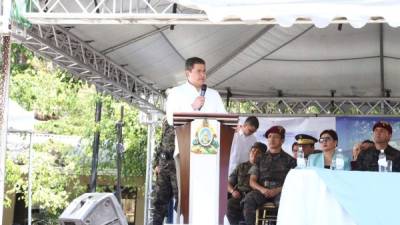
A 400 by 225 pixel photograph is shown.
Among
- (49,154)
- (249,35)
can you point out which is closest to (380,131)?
→ (249,35)

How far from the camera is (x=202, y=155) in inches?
160

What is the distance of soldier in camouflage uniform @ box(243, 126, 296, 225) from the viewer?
6.57 m

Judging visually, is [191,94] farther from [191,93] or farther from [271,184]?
[271,184]

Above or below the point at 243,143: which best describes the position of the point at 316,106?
above

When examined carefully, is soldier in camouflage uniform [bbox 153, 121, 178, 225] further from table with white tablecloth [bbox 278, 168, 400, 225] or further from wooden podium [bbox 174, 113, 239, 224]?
table with white tablecloth [bbox 278, 168, 400, 225]

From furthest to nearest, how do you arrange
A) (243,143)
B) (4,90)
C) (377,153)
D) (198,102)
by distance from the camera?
(243,143) → (377,153) → (4,90) → (198,102)

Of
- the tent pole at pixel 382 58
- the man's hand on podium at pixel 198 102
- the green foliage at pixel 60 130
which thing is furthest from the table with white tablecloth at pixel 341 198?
the green foliage at pixel 60 130

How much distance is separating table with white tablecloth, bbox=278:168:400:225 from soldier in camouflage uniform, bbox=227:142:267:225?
11.2ft

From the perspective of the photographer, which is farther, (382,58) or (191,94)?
(382,58)

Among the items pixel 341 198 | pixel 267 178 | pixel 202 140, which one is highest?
pixel 202 140

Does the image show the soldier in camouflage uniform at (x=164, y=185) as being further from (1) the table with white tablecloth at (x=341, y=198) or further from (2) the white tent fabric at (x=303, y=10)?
(1) the table with white tablecloth at (x=341, y=198)

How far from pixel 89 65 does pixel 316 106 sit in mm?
4449

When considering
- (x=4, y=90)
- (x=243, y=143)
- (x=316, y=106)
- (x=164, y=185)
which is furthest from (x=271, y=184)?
(x=316, y=106)

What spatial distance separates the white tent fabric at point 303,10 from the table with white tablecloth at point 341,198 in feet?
3.73
